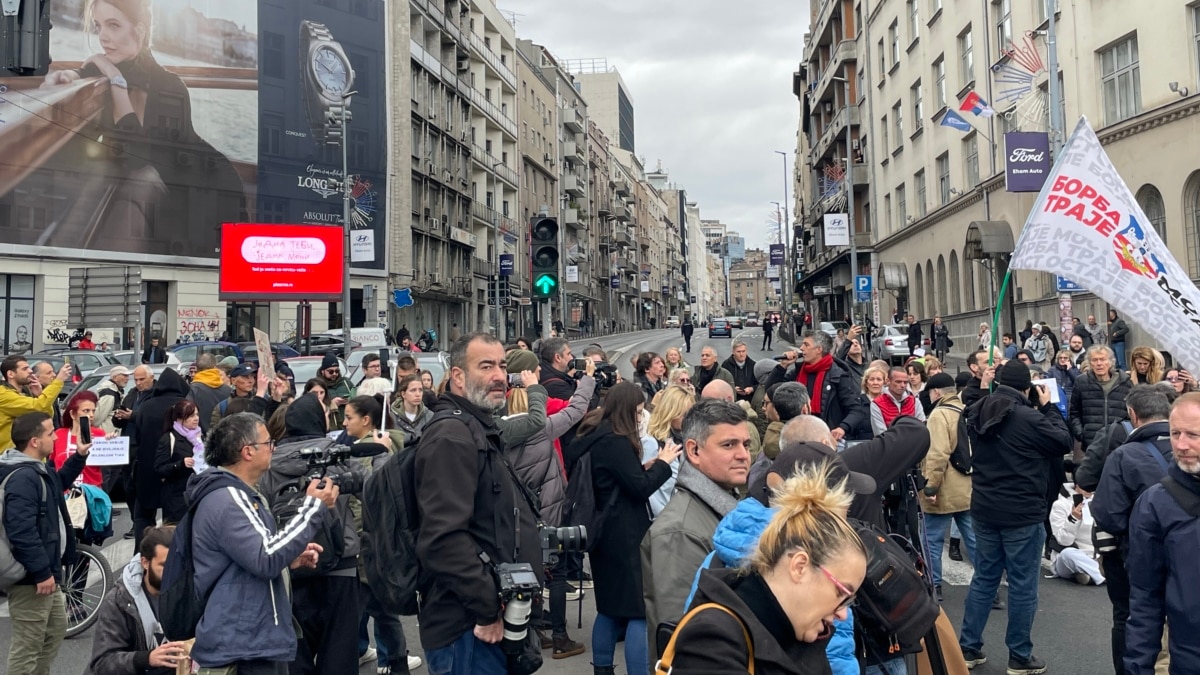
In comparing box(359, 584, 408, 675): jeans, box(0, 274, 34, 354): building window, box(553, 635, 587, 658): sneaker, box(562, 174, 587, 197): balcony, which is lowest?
box(553, 635, 587, 658): sneaker

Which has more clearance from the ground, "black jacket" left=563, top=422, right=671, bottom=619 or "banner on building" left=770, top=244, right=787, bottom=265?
"banner on building" left=770, top=244, right=787, bottom=265

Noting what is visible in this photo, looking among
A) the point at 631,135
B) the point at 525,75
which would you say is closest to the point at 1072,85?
the point at 525,75

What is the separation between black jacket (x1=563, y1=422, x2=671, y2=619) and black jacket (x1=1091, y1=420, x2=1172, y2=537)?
2153 mm

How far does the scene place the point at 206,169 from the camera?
122 feet

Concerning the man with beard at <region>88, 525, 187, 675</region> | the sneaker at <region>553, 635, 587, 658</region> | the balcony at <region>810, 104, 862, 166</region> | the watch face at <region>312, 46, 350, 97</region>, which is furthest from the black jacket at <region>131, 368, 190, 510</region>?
the balcony at <region>810, 104, 862, 166</region>

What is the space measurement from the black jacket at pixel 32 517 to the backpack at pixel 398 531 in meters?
2.44

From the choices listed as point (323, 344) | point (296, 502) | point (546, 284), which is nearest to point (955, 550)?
point (546, 284)

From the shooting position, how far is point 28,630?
16.3ft

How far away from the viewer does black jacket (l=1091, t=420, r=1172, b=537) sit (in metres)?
4.25

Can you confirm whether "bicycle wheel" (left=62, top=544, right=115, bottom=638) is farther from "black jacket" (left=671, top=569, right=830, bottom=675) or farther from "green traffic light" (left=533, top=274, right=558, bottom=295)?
"black jacket" (left=671, top=569, right=830, bottom=675)

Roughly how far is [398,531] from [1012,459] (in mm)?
3902

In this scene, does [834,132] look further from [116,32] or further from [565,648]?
[565,648]

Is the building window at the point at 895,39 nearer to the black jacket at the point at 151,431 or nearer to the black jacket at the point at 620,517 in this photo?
the black jacket at the point at 151,431

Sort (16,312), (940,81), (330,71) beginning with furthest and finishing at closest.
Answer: (330,71)
(940,81)
(16,312)
